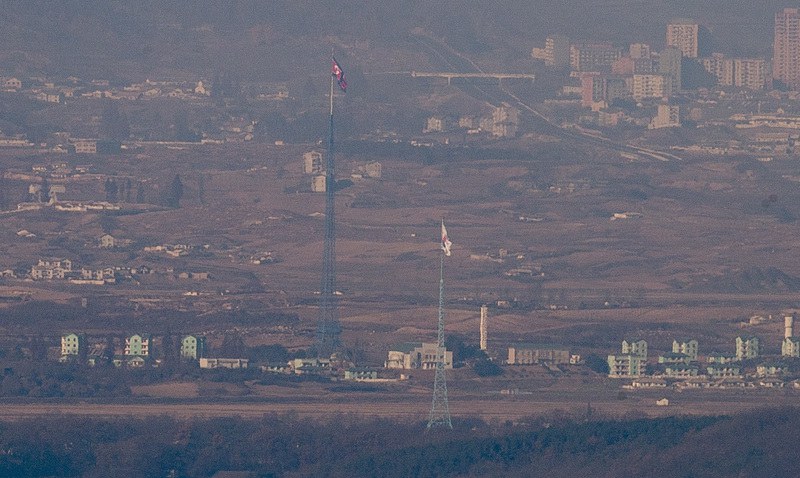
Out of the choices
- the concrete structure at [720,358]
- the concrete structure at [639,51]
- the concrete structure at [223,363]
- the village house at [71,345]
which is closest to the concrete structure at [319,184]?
the concrete structure at [720,358]

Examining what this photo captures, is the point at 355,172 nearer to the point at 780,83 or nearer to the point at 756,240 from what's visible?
the point at 756,240

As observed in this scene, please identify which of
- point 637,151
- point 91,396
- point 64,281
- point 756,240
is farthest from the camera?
point 637,151

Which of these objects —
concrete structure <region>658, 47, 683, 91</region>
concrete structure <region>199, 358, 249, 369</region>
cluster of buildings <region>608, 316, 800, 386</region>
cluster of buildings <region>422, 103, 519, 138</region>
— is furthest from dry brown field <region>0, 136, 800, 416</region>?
concrete structure <region>658, 47, 683, 91</region>

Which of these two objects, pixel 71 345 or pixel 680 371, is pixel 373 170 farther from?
pixel 680 371

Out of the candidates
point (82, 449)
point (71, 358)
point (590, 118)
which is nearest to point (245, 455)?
point (82, 449)

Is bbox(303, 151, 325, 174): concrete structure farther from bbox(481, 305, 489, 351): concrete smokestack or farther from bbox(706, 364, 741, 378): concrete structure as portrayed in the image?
bbox(706, 364, 741, 378): concrete structure
